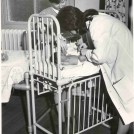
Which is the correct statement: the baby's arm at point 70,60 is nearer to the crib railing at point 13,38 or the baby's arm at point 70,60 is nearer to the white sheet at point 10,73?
the white sheet at point 10,73

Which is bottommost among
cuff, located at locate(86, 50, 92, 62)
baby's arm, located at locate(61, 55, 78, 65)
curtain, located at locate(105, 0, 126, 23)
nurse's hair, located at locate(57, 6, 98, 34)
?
baby's arm, located at locate(61, 55, 78, 65)

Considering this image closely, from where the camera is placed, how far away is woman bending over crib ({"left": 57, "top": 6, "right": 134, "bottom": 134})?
198 cm

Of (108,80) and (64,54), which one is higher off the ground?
(64,54)

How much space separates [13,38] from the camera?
13.3 feet

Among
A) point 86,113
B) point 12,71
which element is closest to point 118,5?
point 86,113

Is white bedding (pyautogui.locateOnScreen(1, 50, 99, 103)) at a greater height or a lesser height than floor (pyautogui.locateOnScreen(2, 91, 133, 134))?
greater

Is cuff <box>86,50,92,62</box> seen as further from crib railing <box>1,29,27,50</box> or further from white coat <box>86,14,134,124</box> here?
crib railing <box>1,29,27,50</box>

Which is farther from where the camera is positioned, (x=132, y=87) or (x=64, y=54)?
(x=64, y=54)

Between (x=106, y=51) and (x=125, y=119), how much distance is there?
0.56 meters

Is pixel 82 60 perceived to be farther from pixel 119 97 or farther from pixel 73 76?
pixel 119 97

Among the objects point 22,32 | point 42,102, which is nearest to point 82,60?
point 42,102

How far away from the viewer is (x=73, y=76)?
2049mm

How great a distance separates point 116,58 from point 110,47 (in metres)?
0.11

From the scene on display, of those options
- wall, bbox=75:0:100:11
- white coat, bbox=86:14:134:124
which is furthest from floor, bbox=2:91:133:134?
wall, bbox=75:0:100:11
